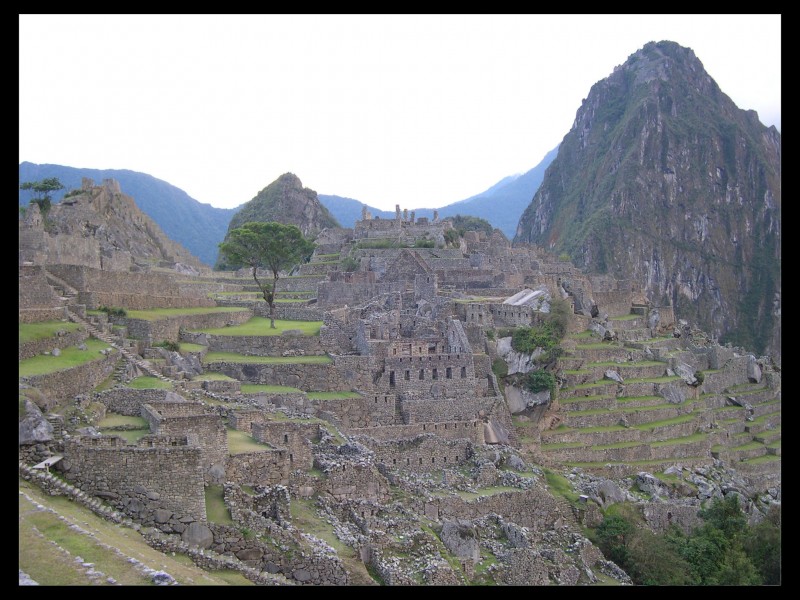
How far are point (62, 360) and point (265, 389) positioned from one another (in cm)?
759

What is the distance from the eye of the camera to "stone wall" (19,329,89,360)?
64.1ft

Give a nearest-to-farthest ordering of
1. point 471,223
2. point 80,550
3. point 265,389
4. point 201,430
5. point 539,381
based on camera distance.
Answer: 1. point 80,550
2. point 201,430
3. point 265,389
4. point 539,381
5. point 471,223

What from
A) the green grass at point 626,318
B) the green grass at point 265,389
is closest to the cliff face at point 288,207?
the green grass at point 626,318

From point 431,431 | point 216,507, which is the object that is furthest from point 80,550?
point 431,431

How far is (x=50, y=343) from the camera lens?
67.8 feet

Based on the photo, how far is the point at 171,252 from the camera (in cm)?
6512

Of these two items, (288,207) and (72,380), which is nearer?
(72,380)

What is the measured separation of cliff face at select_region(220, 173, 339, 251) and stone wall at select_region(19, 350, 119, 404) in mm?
79843

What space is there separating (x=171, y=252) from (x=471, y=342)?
4001 centimetres

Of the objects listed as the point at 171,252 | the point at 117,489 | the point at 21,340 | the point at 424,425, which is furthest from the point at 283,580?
the point at 171,252

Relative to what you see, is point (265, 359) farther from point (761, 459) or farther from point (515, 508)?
point (761, 459)

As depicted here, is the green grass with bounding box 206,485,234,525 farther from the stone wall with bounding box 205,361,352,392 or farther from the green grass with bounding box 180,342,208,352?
the green grass with bounding box 180,342,208,352

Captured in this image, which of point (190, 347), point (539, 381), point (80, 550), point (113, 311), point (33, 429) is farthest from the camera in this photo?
point (539, 381)
